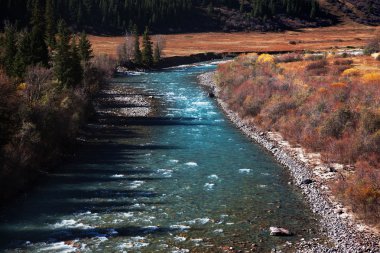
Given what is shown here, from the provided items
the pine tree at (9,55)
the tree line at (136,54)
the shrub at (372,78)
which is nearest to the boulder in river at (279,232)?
the shrub at (372,78)

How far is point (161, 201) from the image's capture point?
28.3 meters

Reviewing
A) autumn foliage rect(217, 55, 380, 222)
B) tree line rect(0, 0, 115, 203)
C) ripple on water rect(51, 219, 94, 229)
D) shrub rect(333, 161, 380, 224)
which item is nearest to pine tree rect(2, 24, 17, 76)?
tree line rect(0, 0, 115, 203)

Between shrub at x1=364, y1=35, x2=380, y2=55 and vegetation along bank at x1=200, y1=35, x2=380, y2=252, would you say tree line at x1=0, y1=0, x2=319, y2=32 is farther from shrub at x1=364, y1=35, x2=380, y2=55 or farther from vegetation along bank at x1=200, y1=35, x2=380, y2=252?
vegetation along bank at x1=200, y1=35, x2=380, y2=252

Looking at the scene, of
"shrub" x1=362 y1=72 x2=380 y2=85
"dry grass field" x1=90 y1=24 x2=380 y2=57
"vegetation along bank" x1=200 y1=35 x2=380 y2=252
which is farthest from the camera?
"dry grass field" x1=90 y1=24 x2=380 y2=57

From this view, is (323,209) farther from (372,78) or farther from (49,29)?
(49,29)

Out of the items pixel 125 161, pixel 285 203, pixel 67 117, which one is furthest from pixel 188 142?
pixel 285 203

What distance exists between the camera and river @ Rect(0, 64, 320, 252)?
22.9 meters

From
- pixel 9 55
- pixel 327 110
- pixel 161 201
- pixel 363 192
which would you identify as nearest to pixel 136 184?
pixel 161 201

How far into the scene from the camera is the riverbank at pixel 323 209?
22.3m

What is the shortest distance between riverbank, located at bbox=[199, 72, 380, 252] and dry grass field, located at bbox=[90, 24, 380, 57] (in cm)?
7822

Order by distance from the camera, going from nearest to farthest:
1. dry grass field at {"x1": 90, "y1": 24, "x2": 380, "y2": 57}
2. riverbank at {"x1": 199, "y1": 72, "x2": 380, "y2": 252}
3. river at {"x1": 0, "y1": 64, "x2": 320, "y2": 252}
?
riverbank at {"x1": 199, "y1": 72, "x2": 380, "y2": 252} < river at {"x1": 0, "y1": 64, "x2": 320, "y2": 252} < dry grass field at {"x1": 90, "y1": 24, "x2": 380, "y2": 57}

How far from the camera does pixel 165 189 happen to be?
3050 cm

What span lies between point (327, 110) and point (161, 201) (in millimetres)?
22922

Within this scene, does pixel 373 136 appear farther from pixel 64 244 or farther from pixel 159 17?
pixel 159 17
